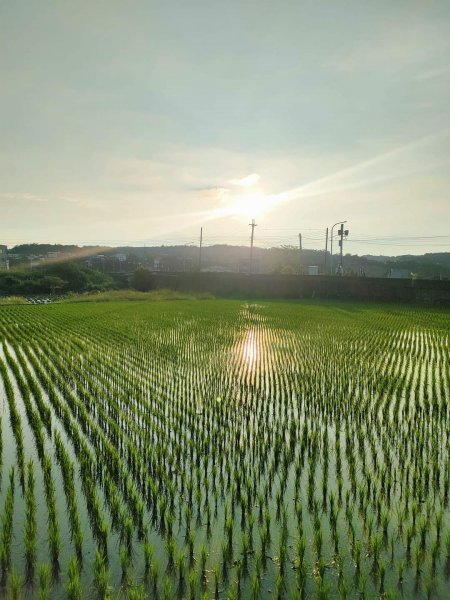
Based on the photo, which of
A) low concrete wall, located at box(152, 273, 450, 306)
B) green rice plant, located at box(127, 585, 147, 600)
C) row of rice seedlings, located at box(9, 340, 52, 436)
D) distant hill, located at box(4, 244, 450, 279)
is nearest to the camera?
green rice plant, located at box(127, 585, 147, 600)

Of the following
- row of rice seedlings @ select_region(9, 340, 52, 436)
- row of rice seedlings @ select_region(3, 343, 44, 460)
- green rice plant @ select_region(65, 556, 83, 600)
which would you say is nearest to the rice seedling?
green rice plant @ select_region(65, 556, 83, 600)

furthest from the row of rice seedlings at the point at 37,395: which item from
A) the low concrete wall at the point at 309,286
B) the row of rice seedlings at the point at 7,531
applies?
the low concrete wall at the point at 309,286

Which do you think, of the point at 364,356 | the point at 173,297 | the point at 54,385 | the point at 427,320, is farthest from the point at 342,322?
the point at 173,297

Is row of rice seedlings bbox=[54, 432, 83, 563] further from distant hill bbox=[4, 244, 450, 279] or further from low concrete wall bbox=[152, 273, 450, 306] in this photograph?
distant hill bbox=[4, 244, 450, 279]

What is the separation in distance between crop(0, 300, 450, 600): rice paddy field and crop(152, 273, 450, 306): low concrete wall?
77.5 ft

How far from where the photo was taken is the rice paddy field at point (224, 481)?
10.3ft

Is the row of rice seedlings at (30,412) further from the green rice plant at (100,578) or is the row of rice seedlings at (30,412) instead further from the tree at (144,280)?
the tree at (144,280)

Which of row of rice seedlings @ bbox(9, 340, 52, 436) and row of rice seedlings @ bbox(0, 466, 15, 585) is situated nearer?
row of rice seedlings @ bbox(0, 466, 15, 585)

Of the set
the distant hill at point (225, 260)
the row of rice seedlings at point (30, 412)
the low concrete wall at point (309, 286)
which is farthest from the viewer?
the distant hill at point (225, 260)

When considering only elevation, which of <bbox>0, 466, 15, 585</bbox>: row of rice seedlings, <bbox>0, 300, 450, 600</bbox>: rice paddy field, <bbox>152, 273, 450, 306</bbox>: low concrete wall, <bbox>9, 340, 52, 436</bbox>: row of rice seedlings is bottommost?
<bbox>9, 340, 52, 436</bbox>: row of rice seedlings

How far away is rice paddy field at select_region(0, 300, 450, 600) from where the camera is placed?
314 cm

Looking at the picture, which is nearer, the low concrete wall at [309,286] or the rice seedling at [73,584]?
the rice seedling at [73,584]

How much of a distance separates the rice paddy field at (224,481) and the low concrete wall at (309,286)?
23611 mm

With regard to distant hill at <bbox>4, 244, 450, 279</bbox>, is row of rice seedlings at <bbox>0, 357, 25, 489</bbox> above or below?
below
